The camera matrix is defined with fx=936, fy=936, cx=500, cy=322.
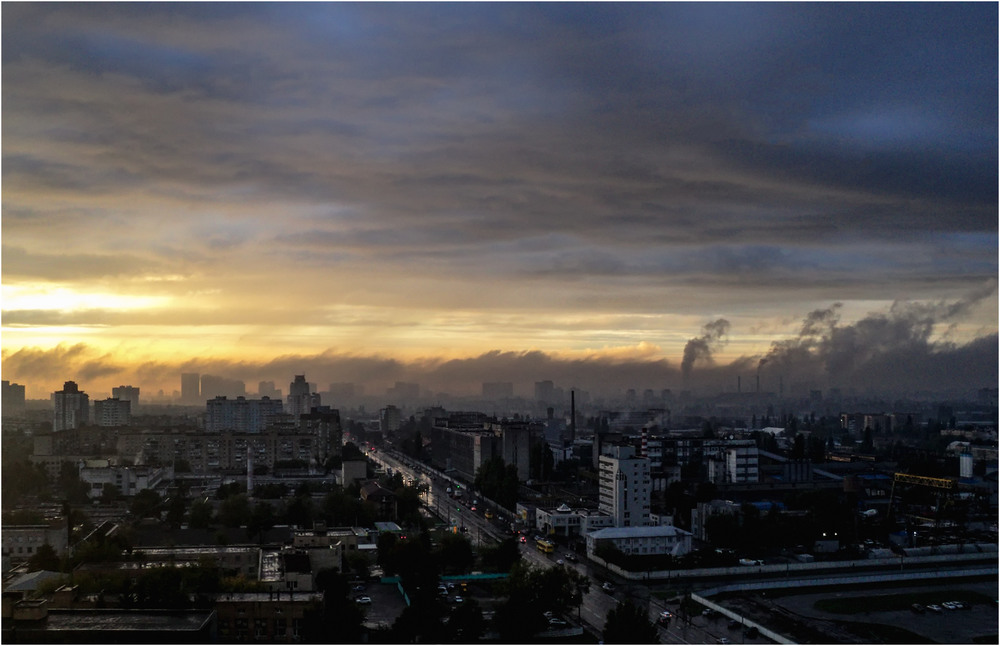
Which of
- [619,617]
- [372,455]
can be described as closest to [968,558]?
[619,617]

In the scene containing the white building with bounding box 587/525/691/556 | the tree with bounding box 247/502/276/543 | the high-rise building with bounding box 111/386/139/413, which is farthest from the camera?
the high-rise building with bounding box 111/386/139/413

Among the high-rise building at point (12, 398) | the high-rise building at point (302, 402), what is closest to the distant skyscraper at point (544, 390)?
the high-rise building at point (302, 402)

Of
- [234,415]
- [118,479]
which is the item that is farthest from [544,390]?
[118,479]

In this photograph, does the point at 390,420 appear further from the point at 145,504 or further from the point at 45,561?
the point at 45,561

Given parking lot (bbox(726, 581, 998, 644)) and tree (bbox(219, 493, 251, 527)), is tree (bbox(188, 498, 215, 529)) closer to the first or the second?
tree (bbox(219, 493, 251, 527))

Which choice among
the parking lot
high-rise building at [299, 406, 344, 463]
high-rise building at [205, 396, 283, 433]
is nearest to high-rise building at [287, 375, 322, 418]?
high-rise building at [205, 396, 283, 433]

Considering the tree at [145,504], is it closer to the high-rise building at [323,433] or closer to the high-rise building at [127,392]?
the high-rise building at [323,433]

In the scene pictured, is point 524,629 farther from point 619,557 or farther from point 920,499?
point 920,499
